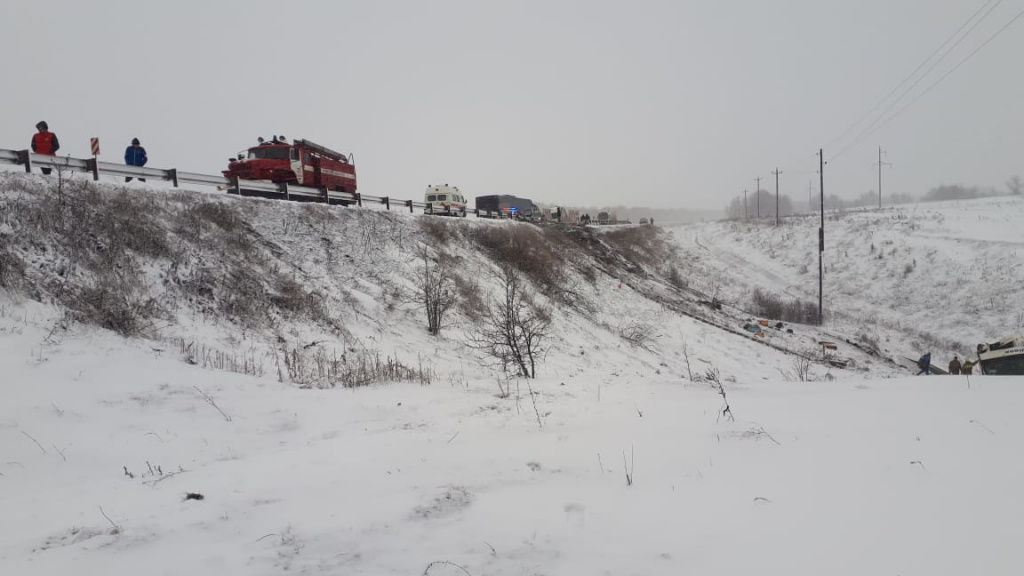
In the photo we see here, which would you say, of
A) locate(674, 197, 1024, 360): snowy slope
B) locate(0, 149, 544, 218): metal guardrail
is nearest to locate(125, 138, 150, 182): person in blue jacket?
locate(0, 149, 544, 218): metal guardrail

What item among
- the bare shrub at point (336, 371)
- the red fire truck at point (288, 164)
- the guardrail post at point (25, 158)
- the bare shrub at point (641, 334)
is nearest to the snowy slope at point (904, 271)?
the bare shrub at point (641, 334)

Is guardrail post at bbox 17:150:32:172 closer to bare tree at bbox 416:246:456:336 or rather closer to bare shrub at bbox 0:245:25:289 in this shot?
bare shrub at bbox 0:245:25:289

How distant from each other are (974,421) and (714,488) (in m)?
3.11

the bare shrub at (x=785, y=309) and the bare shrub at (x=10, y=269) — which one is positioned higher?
the bare shrub at (x=10, y=269)

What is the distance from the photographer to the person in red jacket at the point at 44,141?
13.1m

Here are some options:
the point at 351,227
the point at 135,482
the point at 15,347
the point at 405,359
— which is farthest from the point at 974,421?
the point at 351,227

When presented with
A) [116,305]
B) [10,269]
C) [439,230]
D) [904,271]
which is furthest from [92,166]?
[904,271]

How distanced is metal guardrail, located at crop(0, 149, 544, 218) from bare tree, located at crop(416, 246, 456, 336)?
6089 millimetres

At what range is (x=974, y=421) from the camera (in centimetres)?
443

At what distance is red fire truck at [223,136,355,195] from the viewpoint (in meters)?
19.1

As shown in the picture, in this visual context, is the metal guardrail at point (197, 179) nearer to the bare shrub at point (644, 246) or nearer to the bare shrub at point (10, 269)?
the bare shrub at point (10, 269)

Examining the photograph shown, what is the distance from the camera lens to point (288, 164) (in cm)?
1970

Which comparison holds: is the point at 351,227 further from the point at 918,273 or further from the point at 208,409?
the point at 918,273

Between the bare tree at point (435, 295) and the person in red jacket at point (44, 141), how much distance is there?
11.5 meters
